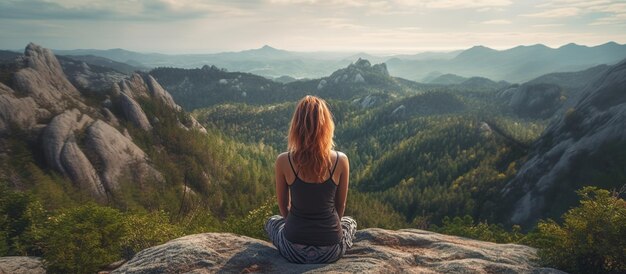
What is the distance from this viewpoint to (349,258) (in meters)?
12.0

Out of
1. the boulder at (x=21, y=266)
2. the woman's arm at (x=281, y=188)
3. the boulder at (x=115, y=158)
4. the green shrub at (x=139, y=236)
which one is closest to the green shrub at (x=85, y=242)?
the green shrub at (x=139, y=236)

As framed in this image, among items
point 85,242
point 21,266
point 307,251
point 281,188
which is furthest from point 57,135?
point 307,251

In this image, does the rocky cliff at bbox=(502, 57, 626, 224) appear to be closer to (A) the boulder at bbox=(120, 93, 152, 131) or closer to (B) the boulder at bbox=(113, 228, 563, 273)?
(B) the boulder at bbox=(113, 228, 563, 273)

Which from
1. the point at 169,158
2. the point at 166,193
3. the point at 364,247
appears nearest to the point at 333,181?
the point at 364,247

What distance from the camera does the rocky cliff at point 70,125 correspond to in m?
71.9

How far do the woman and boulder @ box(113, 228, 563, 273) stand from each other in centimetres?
61

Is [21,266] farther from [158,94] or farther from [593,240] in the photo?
[158,94]

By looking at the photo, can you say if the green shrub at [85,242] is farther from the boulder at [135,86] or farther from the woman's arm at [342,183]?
the boulder at [135,86]

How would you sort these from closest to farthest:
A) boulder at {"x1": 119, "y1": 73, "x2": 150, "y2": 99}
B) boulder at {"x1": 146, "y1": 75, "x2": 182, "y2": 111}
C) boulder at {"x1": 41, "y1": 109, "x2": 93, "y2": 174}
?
boulder at {"x1": 41, "y1": 109, "x2": 93, "y2": 174} < boulder at {"x1": 119, "y1": 73, "x2": 150, "y2": 99} < boulder at {"x1": 146, "y1": 75, "x2": 182, "y2": 111}

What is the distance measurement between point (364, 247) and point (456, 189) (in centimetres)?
16015

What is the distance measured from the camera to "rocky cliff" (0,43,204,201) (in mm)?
71938

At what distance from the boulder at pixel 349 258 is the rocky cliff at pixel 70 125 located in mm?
72731

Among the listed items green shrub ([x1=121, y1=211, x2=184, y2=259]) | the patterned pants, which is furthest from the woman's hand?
green shrub ([x1=121, y1=211, x2=184, y2=259])

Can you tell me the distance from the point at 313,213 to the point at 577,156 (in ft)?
391
